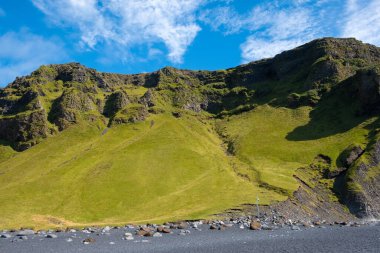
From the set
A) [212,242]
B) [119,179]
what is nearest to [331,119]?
[119,179]

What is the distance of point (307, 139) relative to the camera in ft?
547

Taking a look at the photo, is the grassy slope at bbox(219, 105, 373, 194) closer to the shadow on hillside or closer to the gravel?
the shadow on hillside

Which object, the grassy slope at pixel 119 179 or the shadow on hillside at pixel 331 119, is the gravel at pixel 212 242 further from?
the shadow on hillside at pixel 331 119

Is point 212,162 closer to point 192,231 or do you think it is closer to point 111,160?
point 111,160

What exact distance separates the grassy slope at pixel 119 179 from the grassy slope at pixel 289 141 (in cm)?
1136

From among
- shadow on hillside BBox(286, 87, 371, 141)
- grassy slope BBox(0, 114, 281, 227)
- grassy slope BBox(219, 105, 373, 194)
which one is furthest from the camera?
A: shadow on hillside BBox(286, 87, 371, 141)

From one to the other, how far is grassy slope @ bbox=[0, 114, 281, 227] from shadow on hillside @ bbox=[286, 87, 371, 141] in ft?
132

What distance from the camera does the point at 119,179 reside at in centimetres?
12350

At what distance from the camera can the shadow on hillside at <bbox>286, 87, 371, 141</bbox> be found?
169 meters

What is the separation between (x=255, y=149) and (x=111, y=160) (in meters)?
63.5

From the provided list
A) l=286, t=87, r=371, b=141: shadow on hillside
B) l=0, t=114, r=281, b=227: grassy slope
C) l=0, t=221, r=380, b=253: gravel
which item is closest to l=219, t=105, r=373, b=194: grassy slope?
l=286, t=87, r=371, b=141: shadow on hillside

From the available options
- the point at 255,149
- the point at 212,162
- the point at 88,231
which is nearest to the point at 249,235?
the point at 88,231

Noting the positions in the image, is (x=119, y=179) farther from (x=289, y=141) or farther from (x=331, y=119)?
(x=331, y=119)

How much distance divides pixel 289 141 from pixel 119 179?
8205 centimetres
